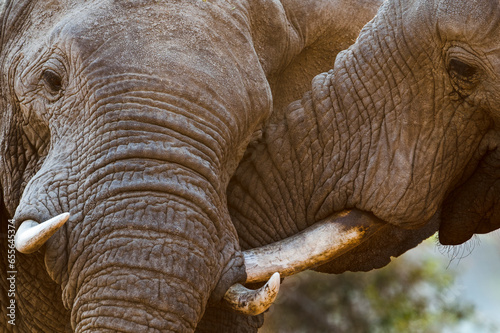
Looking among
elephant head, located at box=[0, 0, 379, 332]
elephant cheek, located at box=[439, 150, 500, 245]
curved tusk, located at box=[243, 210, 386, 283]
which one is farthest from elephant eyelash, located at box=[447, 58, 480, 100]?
elephant head, located at box=[0, 0, 379, 332]

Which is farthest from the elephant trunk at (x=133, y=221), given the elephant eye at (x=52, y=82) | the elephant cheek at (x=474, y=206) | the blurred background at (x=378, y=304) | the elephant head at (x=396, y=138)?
the blurred background at (x=378, y=304)

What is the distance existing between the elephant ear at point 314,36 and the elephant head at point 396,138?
0.29 m

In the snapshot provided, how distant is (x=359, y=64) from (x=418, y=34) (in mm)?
270

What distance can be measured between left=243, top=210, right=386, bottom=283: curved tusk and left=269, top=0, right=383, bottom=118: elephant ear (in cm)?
65

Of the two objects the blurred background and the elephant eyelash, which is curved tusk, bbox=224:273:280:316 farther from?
the blurred background

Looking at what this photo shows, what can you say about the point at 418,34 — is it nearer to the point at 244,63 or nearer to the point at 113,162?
the point at 244,63

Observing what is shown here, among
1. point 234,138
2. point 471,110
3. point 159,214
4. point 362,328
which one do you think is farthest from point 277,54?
point 362,328

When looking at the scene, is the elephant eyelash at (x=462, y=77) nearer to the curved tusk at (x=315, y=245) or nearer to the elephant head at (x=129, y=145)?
the curved tusk at (x=315, y=245)

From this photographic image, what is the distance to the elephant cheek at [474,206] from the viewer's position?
338 cm

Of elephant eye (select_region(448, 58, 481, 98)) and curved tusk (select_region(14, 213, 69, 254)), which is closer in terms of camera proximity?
curved tusk (select_region(14, 213, 69, 254))

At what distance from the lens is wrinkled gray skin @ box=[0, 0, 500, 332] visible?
284 centimetres

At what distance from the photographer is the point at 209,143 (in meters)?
3.01

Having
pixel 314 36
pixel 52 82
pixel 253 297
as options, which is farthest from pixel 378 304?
pixel 52 82

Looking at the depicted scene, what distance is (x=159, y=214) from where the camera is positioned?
2.83 m
